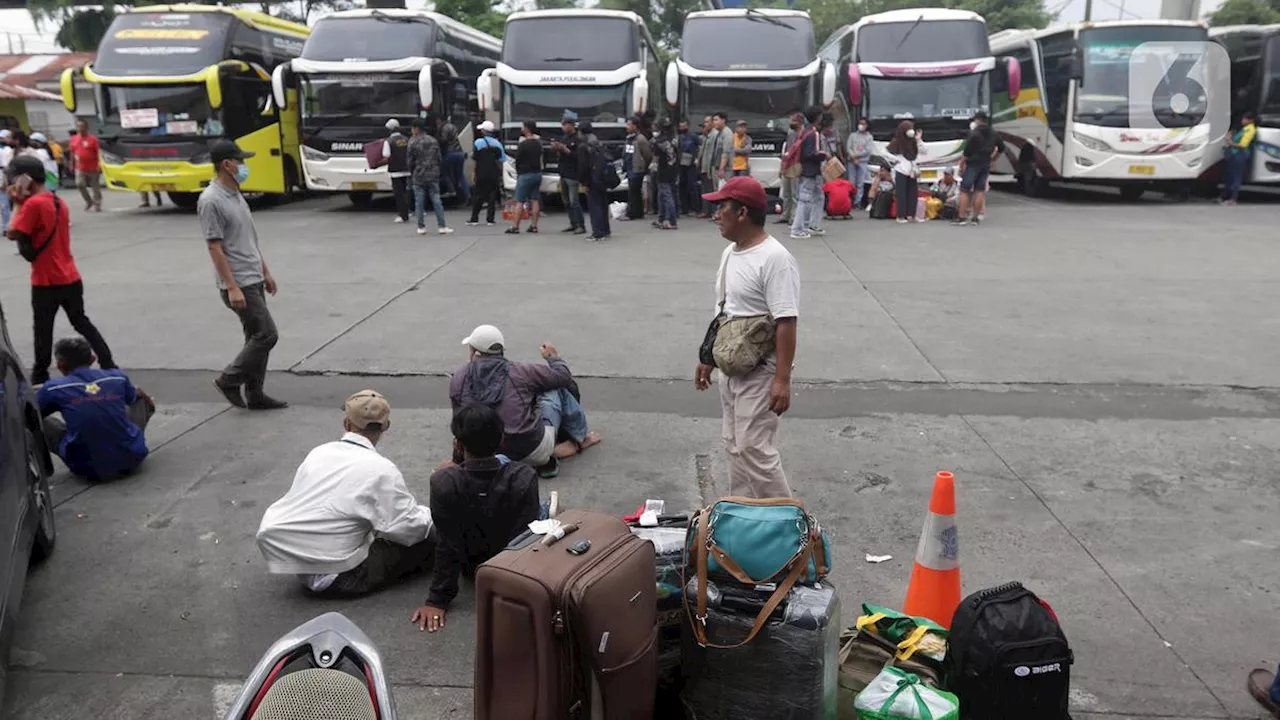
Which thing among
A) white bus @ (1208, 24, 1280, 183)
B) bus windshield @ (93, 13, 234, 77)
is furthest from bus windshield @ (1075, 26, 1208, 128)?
bus windshield @ (93, 13, 234, 77)

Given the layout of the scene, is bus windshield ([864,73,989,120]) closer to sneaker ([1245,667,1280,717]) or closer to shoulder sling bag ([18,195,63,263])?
shoulder sling bag ([18,195,63,263])

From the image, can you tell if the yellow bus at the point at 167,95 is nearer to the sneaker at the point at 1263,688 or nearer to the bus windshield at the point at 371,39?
the bus windshield at the point at 371,39

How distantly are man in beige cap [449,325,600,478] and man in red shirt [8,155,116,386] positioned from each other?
143 inches

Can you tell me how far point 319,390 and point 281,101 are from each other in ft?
40.9

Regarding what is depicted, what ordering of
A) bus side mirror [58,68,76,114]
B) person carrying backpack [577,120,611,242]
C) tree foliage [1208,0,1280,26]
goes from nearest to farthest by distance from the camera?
person carrying backpack [577,120,611,242] → bus side mirror [58,68,76,114] → tree foliage [1208,0,1280,26]

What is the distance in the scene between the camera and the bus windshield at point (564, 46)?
17047 mm

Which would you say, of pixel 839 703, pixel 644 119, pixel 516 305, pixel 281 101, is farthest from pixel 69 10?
pixel 839 703

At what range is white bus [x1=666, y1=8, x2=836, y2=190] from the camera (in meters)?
17.2

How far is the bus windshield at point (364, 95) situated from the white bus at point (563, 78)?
144cm

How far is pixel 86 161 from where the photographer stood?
18828mm

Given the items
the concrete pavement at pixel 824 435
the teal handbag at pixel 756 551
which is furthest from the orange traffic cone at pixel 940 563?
the teal handbag at pixel 756 551

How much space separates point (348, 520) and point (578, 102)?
46.1 feet

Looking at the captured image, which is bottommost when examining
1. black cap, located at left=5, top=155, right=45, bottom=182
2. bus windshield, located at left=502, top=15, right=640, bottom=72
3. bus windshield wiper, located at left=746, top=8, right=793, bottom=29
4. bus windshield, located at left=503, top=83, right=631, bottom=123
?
black cap, located at left=5, top=155, right=45, bottom=182

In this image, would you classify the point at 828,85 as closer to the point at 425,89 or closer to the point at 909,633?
the point at 425,89
